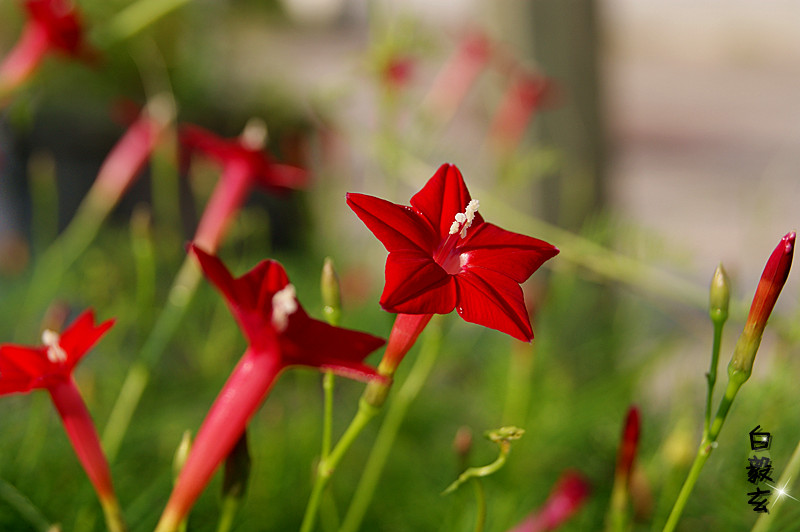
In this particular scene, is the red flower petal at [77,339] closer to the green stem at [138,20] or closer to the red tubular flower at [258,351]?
the red tubular flower at [258,351]

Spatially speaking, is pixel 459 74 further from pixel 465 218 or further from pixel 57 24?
pixel 465 218

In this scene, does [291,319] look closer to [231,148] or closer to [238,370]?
[238,370]

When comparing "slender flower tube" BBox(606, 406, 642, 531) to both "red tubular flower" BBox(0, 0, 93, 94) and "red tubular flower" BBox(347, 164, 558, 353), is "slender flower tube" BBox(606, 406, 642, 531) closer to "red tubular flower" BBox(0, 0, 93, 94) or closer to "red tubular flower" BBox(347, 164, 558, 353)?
"red tubular flower" BBox(347, 164, 558, 353)

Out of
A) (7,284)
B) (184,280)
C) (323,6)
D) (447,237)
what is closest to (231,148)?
(184,280)

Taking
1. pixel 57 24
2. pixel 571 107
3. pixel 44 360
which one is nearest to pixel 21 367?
pixel 44 360

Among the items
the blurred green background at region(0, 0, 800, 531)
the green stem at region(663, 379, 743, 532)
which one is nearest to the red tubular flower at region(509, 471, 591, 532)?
the blurred green background at region(0, 0, 800, 531)

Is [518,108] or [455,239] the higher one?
[518,108]
